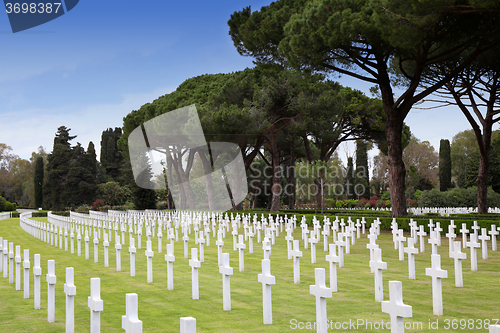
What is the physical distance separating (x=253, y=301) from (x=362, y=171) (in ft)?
157

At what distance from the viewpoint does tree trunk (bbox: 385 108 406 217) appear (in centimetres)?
1931

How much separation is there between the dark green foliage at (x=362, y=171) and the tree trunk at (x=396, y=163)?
32251 mm

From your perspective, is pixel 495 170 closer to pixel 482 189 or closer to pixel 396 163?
pixel 482 189

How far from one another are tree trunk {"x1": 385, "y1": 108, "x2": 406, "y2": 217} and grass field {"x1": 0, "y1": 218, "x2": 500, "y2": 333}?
8.95 m

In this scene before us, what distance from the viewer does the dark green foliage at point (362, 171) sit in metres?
51.7

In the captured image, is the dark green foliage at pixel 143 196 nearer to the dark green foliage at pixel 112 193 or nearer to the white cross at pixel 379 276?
the dark green foliage at pixel 112 193

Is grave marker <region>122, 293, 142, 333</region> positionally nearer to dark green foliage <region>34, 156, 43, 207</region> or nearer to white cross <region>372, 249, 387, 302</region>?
white cross <region>372, 249, 387, 302</region>

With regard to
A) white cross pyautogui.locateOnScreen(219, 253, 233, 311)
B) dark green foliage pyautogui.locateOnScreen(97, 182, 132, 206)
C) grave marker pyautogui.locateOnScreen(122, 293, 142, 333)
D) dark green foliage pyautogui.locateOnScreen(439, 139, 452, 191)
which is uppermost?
dark green foliage pyautogui.locateOnScreen(439, 139, 452, 191)

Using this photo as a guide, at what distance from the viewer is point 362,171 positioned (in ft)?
172

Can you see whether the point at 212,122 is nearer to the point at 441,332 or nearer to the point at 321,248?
the point at 321,248

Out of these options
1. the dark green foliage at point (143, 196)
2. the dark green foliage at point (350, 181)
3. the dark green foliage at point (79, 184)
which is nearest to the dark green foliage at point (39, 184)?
the dark green foliage at point (79, 184)

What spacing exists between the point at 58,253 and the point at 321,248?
26.6 feet

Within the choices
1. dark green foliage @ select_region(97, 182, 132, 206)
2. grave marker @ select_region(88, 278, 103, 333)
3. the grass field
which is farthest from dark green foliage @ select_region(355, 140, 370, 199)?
grave marker @ select_region(88, 278, 103, 333)

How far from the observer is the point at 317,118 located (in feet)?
97.9
